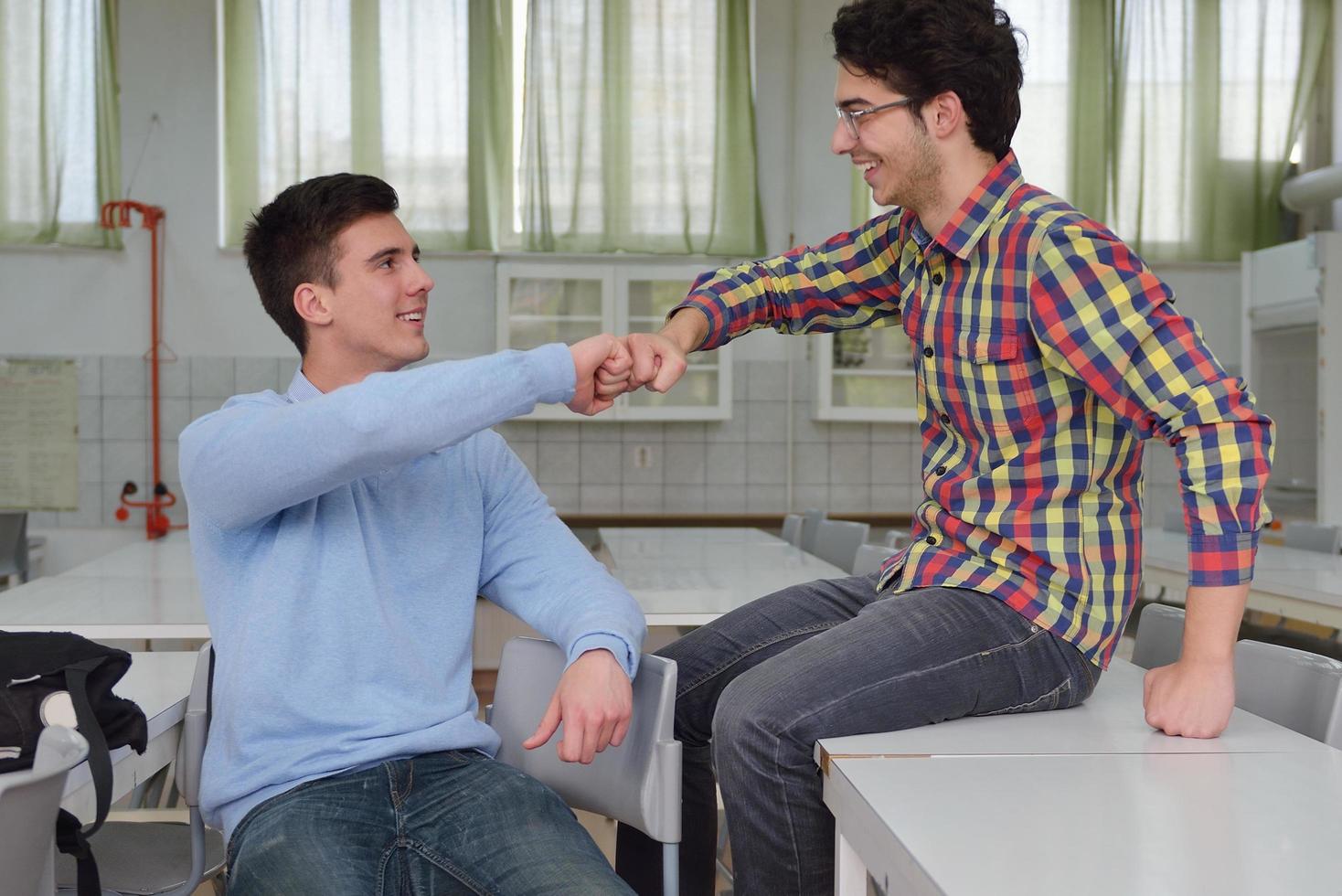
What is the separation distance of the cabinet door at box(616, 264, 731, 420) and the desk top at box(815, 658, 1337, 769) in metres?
4.56

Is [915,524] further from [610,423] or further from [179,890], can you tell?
[610,423]

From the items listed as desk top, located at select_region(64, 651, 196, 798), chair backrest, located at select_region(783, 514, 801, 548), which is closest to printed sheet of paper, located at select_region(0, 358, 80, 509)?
chair backrest, located at select_region(783, 514, 801, 548)

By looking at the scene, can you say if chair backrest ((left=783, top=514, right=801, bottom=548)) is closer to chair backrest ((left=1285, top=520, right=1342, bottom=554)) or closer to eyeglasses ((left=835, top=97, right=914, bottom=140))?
chair backrest ((left=1285, top=520, right=1342, bottom=554))

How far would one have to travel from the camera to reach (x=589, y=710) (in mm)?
1364

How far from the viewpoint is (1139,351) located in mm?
1341

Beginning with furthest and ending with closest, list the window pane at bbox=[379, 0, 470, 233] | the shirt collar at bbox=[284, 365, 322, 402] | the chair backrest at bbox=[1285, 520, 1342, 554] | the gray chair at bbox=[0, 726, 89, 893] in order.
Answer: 1. the window pane at bbox=[379, 0, 470, 233]
2. the chair backrest at bbox=[1285, 520, 1342, 554]
3. the shirt collar at bbox=[284, 365, 322, 402]
4. the gray chair at bbox=[0, 726, 89, 893]

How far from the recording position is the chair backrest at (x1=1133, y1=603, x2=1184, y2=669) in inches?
72.6

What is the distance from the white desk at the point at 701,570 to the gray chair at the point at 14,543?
2.49 m

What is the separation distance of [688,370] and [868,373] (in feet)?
2.86

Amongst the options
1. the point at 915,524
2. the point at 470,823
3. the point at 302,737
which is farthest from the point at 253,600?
the point at 915,524

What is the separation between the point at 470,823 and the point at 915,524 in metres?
0.69

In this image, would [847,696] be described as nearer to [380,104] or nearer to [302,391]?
[302,391]

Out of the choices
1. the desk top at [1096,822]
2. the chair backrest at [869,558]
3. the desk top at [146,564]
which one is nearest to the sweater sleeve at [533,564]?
the desk top at [1096,822]

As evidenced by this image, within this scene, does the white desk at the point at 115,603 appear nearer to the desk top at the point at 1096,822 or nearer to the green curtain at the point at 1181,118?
the desk top at the point at 1096,822
